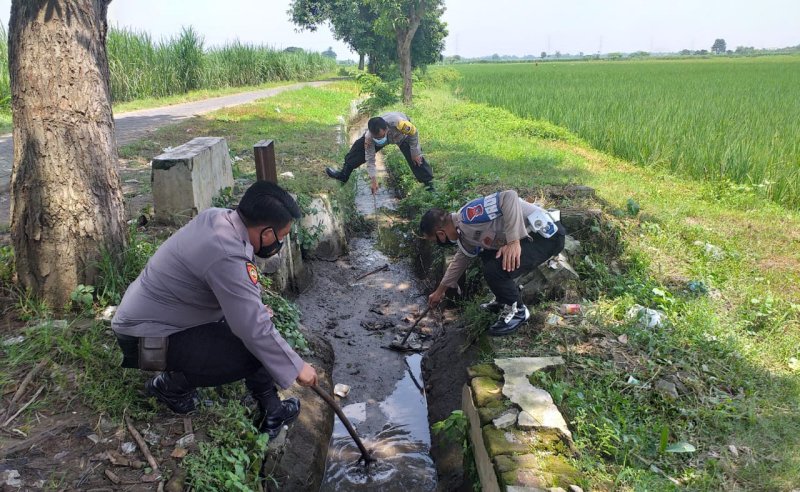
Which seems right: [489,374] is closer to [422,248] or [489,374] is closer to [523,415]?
[523,415]

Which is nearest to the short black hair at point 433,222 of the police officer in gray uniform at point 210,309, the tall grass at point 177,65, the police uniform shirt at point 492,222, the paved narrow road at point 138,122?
the police uniform shirt at point 492,222

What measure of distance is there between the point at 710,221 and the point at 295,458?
499cm

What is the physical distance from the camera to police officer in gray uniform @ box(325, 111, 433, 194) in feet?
22.3

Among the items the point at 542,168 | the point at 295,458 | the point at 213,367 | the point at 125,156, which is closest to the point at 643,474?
the point at 295,458

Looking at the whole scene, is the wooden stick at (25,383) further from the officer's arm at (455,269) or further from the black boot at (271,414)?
the officer's arm at (455,269)

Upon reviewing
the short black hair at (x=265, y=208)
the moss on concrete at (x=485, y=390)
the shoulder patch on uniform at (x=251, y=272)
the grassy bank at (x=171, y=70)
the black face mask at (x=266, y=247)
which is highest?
the grassy bank at (x=171, y=70)

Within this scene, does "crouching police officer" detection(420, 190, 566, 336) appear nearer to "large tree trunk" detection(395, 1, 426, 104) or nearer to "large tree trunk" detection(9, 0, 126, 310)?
"large tree trunk" detection(9, 0, 126, 310)

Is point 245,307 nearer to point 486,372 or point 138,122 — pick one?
point 486,372

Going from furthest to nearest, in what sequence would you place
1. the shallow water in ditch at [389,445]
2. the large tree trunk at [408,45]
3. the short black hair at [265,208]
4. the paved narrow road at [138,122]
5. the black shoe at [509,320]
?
the large tree trunk at [408,45], the paved narrow road at [138,122], the black shoe at [509,320], the shallow water in ditch at [389,445], the short black hair at [265,208]

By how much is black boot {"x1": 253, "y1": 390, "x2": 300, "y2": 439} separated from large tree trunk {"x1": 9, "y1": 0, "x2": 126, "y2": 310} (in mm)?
1441

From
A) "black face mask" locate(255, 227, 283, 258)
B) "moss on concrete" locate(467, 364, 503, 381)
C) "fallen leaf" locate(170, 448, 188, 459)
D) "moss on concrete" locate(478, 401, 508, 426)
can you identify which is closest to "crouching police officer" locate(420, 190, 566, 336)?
"moss on concrete" locate(467, 364, 503, 381)

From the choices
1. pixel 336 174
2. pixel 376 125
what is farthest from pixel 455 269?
pixel 336 174

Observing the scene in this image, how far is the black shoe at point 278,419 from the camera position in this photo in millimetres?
2875

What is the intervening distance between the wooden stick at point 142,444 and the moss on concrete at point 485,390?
159 cm
